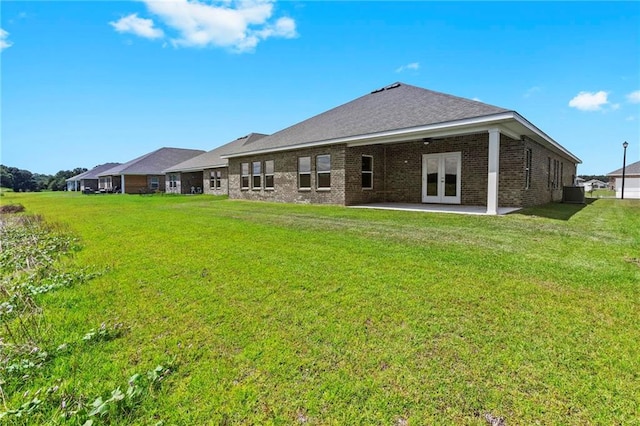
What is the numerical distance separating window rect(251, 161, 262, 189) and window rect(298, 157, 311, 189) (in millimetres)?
3505

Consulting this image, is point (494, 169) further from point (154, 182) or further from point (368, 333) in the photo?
point (154, 182)

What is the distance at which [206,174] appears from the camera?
28.6 m

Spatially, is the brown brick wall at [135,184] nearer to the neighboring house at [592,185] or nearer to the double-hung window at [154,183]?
the double-hung window at [154,183]

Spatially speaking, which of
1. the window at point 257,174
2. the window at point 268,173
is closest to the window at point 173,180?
the window at point 257,174

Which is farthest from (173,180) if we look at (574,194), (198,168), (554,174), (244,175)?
(574,194)

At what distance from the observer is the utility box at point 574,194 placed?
16000 millimetres

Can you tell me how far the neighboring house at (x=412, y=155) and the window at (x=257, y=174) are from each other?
287mm

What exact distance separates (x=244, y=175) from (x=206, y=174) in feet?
35.0

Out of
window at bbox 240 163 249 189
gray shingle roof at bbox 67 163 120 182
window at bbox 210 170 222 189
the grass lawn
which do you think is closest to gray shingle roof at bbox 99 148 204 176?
window at bbox 210 170 222 189

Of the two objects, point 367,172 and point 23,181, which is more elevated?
point 23,181

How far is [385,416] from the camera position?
1.81m

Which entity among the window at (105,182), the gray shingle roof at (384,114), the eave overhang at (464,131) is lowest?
the window at (105,182)

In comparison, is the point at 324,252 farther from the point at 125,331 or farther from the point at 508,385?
the point at 508,385

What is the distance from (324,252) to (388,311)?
7.56 ft
